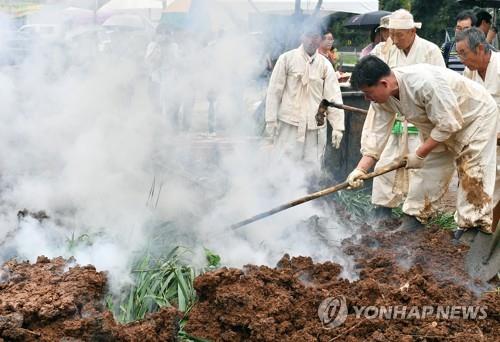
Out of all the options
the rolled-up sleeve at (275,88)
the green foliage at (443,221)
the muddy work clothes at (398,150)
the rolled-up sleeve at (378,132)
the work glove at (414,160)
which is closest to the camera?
the work glove at (414,160)

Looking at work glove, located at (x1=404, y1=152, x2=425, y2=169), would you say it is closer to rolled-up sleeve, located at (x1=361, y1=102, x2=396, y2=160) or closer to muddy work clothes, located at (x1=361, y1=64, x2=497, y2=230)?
muddy work clothes, located at (x1=361, y1=64, x2=497, y2=230)

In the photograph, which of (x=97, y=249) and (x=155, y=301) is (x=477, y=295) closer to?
(x=155, y=301)

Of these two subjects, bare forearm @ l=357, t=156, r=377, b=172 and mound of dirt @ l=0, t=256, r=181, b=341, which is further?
bare forearm @ l=357, t=156, r=377, b=172

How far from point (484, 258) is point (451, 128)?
3.40ft

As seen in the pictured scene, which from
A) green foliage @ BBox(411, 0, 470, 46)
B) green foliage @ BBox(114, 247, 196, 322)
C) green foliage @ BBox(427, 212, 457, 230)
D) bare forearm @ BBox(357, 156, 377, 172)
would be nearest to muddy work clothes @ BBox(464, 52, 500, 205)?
green foliage @ BBox(427, 212, 457, 230)

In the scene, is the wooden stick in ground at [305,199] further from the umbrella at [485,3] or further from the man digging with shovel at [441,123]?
the umbrella at [485,3]

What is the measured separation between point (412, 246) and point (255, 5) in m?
3.66

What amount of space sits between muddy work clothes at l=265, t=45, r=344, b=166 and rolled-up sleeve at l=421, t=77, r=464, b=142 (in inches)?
90.4

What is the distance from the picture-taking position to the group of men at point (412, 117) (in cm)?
541

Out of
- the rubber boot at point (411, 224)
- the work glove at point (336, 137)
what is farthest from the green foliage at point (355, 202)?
the rubber boot at point (411, 224)

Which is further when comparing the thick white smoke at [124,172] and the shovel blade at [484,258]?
the thick white smoke at [124,172]

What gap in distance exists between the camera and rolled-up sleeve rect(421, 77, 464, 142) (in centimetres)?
536

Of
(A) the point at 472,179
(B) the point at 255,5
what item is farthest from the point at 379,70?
(B) the point at 255,5

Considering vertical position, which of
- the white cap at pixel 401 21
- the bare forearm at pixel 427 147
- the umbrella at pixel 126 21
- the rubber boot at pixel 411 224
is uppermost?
the white cap at pixel 401 21
